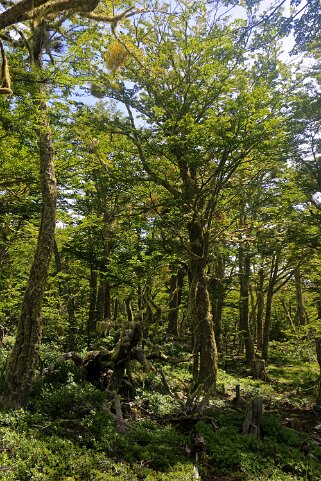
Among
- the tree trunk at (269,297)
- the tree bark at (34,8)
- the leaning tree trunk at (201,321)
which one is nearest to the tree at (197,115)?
the leaning tree trunk at (201,321)

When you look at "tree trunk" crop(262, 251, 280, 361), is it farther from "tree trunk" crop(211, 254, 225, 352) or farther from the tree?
the tree

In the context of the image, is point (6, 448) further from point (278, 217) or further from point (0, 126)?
point (278, 217)

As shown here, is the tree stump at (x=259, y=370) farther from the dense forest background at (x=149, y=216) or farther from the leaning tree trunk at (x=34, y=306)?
the leaning tree trunk at (x=34, y=306)

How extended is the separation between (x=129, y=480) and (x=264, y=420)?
511 cm

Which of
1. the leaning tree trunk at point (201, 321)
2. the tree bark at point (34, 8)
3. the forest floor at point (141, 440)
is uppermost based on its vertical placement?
the tree bark at point (34, 8)

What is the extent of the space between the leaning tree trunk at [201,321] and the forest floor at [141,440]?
2.93 feet

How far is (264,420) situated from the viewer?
9.55 m

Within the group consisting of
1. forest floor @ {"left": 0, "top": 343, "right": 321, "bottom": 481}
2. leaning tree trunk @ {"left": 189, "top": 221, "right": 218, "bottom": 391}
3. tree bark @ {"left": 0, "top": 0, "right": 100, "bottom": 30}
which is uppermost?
tree bark @ {"left": 0, "top": 0, "right": 100, "bottom": 30}

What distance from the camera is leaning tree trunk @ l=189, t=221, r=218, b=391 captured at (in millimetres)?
11406

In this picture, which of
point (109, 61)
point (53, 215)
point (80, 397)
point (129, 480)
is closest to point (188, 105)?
point (109, 61)

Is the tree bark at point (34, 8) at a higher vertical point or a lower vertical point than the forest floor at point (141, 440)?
higher

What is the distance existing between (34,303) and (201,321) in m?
5.55

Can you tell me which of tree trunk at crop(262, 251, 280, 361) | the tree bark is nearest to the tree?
the tree bark

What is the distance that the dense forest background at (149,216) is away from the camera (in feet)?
22.4
